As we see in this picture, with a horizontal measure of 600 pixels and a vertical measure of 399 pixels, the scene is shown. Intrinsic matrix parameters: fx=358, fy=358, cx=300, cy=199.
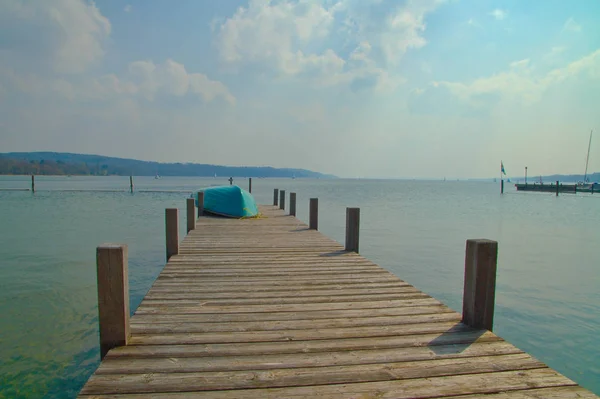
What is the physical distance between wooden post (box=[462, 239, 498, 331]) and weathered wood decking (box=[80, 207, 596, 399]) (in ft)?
0.48

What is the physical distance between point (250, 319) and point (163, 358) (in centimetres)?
100

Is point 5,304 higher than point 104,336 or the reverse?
the reverse

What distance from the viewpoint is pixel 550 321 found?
696 cm

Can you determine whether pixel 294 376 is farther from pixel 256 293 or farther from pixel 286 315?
pixel 256 293

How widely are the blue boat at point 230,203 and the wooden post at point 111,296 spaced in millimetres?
10573

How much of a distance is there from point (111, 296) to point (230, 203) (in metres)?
11.1

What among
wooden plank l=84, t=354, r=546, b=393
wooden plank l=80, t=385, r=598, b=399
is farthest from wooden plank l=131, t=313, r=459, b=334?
wooden plank l=80, t=385, r=598, b=399

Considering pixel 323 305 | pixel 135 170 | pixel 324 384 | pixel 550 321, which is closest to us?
pixel 324 384

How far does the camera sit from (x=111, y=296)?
2.96 m

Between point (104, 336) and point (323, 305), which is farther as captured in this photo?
point (323, 305)

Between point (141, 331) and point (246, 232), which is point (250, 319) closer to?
point (141, 331)

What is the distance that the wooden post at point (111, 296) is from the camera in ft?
9.59

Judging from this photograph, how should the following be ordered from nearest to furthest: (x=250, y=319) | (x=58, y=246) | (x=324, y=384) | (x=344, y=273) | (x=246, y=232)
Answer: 1. (x=324, y=384)
2. (x=250, y=319)
3. (x=344, y=273)
4. (x=246, y=232)
5. (x=58, y=246)

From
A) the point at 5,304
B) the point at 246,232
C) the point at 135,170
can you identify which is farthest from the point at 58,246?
the point at 135,170
